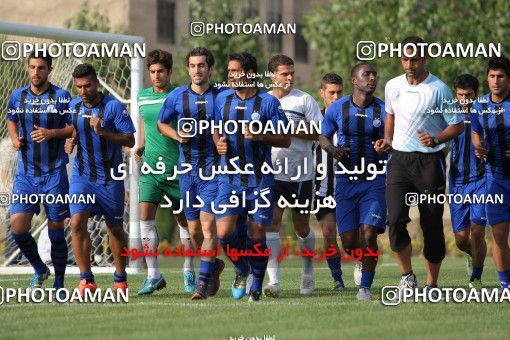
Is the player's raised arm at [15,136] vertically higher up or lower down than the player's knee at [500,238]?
higher up

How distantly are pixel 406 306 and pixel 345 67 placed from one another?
57.8 feet

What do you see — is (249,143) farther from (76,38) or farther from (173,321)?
(76,38)

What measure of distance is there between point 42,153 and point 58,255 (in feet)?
3.57

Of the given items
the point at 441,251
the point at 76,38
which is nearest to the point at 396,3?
the point at 76,38

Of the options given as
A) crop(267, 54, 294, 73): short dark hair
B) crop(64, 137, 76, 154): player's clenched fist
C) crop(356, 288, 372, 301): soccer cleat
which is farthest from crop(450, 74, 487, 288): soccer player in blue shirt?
crop(64, 137, 76, 154): player's clenched fist

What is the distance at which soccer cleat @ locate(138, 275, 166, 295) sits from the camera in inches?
521

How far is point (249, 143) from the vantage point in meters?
11.7

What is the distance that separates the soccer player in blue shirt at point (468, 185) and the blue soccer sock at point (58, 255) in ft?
14.5

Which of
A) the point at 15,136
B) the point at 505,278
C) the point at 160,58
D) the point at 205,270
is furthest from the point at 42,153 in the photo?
the point at 505,278

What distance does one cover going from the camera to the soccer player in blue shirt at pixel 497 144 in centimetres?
1177

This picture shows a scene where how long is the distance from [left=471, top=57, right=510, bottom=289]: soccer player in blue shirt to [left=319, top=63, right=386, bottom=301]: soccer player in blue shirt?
1041mm

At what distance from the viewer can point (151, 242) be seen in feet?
45.3

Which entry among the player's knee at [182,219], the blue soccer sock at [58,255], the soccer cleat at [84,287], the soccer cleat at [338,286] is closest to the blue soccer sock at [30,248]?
the blue soccer sock at [58,255]

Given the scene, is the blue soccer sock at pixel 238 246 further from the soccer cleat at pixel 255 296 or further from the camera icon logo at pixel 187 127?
the camera icon logo at pixel 187 127
